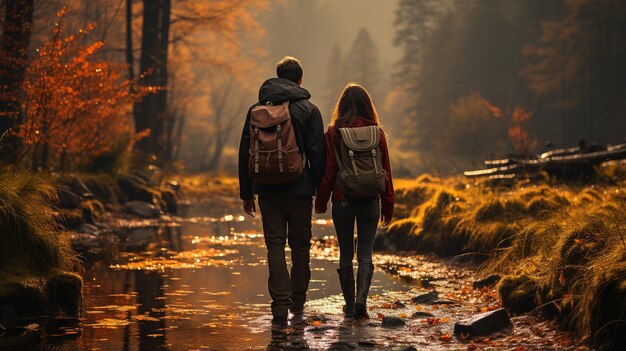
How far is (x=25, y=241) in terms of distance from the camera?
9570 millimetres

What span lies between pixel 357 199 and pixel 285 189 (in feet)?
2.24

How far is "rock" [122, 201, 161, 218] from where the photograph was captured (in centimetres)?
2183

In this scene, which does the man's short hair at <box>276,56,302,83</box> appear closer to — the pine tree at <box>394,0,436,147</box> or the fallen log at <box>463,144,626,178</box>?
the fallen log at <box>463,144,626,178</box>

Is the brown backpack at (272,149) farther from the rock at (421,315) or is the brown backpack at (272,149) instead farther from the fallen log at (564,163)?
the fallen log at (564,163)

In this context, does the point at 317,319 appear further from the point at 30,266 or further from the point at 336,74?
the point at 336,74

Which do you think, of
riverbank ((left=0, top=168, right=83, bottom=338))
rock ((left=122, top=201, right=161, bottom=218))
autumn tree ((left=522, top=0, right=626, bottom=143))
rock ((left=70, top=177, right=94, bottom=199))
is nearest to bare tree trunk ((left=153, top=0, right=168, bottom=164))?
rock ((left=122, top=201, right=161, bottom=218))

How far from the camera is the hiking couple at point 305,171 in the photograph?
9.02m

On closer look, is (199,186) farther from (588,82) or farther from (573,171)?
(588,82)

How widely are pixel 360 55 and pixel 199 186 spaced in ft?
211

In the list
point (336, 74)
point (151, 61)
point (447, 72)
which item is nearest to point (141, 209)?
point (151, 61)

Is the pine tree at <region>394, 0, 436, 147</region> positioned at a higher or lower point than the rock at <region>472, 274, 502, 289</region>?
higher

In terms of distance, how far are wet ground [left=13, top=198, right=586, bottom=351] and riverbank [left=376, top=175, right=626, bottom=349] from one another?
30 centimetres

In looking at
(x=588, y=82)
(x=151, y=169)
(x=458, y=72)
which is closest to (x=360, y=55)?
(x=458, y=72)

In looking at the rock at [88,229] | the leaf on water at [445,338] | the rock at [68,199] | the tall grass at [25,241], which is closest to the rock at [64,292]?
the tall grass at [25,241]
